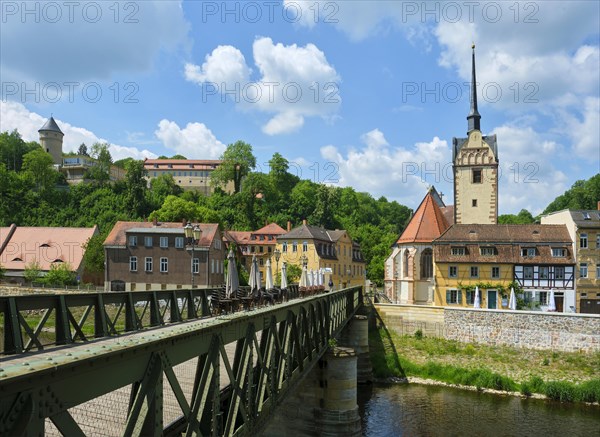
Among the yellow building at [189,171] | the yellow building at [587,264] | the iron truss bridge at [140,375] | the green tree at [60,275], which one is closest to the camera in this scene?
the iron truss bridge at [140,375]

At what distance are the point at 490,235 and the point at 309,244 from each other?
931 inches

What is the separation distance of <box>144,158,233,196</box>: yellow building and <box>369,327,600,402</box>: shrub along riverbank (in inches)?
3752

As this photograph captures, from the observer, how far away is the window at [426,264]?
53.4 m

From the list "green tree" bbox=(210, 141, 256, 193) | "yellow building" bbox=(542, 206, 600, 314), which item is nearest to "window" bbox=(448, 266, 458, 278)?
"yellow building" bbox=(542, 206, 600, 314)

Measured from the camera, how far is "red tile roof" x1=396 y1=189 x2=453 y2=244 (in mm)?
53531

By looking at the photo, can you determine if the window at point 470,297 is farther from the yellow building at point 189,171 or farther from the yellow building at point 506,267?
the yellow building at point 189,171

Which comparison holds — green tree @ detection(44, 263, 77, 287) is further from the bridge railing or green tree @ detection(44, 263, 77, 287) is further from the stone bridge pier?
the bridge railing

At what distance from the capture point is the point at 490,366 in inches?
1459

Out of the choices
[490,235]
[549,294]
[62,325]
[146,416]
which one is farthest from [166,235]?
[146,416]

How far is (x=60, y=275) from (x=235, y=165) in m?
58.1

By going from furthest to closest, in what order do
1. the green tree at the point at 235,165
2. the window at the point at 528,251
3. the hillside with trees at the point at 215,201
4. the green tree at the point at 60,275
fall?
the green tree at the point at 235,165
the hillside with trees at the point at 215,201
the green tree at the point at 60,275
the window at the point at 528,251

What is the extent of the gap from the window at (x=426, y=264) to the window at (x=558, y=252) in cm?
1213

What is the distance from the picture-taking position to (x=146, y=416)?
5.61 m

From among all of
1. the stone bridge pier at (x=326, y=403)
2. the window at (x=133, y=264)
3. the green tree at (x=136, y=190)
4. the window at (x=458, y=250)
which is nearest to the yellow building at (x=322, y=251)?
the window at (x=458, y=250)
